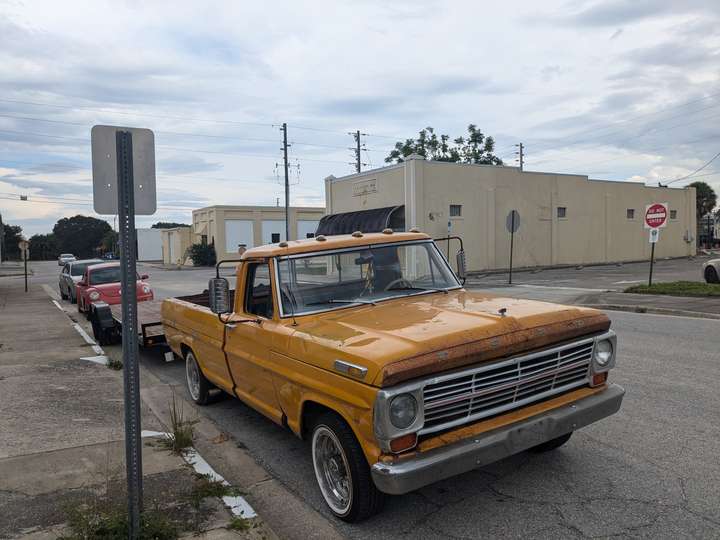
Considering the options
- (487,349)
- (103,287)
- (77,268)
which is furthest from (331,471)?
(77,268)

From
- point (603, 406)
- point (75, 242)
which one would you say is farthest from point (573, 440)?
point (75, 242)

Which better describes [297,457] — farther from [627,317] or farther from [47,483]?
[627,317]

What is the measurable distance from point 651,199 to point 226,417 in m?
41.3

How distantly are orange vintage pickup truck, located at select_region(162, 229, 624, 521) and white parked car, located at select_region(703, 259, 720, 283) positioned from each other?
1624 centimetres

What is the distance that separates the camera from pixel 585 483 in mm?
4121

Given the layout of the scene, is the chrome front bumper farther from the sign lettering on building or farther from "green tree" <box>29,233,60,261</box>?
"green tree" <box>29,233,60,261</box>

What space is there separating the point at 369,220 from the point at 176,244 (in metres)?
47.1

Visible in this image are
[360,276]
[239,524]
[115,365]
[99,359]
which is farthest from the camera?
[99,359]

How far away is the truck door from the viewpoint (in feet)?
→ 14.9

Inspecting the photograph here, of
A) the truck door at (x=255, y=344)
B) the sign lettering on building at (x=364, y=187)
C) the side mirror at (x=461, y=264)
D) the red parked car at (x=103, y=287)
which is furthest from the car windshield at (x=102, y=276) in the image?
the sign lettering on building at (x=364, y=187)

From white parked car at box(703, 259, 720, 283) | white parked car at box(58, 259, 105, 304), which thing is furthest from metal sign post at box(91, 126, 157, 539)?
white parked car at box(58, 259, 105, 304)

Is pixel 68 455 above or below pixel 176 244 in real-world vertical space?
below

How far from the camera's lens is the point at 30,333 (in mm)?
12641

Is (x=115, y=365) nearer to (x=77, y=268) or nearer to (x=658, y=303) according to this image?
(x=658, y=303)
